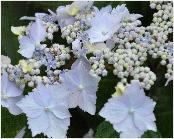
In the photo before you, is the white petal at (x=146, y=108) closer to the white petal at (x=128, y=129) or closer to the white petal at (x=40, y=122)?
the white petal at (x=128, y=129)

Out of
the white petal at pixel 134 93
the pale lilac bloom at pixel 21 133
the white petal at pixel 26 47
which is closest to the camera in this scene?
the white petal at pixel 134 93

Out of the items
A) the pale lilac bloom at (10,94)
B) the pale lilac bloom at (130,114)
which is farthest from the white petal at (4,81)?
the pale lilac bloom at (130,114)

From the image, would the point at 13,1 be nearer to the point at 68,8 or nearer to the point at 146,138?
the point at 68,8

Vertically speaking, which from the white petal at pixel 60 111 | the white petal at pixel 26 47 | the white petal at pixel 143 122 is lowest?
the white petal at pixel 143 122

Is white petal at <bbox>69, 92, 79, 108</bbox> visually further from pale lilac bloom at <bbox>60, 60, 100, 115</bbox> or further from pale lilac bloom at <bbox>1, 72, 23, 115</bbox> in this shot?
pale lilac bloom at <bbox>1, 72, 23, 115</bbox>

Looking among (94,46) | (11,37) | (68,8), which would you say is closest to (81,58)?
(94,46)
